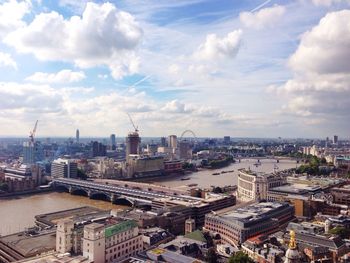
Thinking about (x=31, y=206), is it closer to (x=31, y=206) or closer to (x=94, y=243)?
(x=31, y=206)

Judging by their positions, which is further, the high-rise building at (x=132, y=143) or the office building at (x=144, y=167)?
the high-rise building at (x=132, y=143)

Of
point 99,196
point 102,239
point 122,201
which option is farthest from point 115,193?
point 102,239

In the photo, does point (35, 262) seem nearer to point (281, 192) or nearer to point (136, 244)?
point (136, 244)

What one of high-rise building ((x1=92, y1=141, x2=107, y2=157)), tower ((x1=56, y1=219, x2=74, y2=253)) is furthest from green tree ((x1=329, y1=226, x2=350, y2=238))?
high-rise building ((x1=92, y1=141, x2=107, y2=157))

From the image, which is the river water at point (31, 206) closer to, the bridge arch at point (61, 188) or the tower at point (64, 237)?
the bridge arch at point (61, 188)

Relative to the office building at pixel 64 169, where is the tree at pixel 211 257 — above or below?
below

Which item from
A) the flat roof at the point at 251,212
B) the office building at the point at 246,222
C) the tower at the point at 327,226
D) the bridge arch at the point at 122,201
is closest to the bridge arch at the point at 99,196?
the bridge arch at the point at 122,201

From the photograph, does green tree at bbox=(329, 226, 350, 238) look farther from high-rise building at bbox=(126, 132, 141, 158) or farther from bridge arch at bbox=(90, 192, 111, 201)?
high-rise building at bbox=(126, 132, 141, 158)

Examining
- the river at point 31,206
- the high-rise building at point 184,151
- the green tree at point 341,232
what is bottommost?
the river at point 31,206
